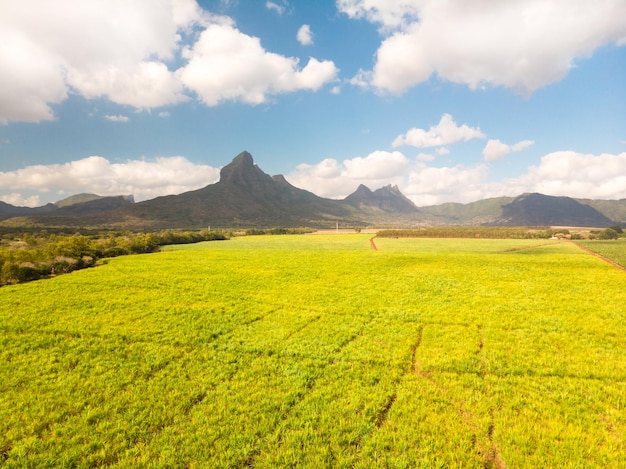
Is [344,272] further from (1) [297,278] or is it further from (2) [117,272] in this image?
(2) [117,272]

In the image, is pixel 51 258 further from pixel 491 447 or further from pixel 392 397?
pixel 491 447

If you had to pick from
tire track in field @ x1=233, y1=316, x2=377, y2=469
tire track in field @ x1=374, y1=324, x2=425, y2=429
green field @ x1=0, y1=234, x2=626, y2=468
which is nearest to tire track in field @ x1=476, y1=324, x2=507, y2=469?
green field @ x1=0, y1=234, x2=626, y2=468

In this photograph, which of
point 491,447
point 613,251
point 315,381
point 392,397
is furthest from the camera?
point 613,251

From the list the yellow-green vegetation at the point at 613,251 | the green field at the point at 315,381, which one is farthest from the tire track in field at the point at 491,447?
the yellow-green vegetation at the point at 613,251

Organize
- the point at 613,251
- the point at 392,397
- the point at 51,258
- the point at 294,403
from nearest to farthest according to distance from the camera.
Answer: the point at 294,403 → the point at 392,397 → the point at 51,258 → the point at 613,251

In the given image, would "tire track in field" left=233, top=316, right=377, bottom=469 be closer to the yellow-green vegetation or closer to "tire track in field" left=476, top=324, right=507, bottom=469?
"tire track in field" left=476, top=324, right=507, bottom=469

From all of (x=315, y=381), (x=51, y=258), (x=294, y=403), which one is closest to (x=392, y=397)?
(x=315, y=381)

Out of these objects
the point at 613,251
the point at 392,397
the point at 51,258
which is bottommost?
the point at 613,251

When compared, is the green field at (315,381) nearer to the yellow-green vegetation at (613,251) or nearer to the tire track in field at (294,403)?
the tire track in field at (294,403)

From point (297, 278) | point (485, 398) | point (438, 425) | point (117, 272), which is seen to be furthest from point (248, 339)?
point (117, 272)
